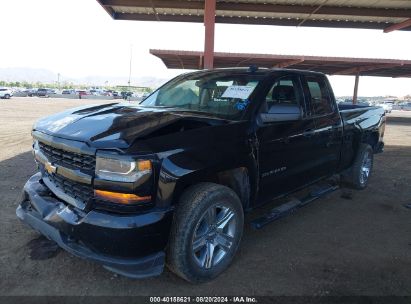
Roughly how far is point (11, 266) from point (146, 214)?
1.61 m

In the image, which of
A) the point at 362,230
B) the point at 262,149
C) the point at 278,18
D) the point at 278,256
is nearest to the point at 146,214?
the point at 262,149

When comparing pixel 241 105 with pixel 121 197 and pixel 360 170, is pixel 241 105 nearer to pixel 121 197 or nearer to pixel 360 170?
pixel 121 197

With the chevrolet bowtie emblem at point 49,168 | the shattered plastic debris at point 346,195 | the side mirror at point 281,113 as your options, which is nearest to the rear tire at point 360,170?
the shattered plastic debris at point 346,195

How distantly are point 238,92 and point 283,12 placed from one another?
325 inches

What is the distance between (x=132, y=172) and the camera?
2646mm

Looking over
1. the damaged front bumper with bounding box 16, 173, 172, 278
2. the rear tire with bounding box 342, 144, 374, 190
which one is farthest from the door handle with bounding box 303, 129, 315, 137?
the damaged front bumper with bounding box 16, 173, 172, 278

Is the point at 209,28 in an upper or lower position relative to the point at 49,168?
upper

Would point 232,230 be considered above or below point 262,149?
below

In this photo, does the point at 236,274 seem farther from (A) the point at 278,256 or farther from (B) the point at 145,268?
(B) the point at 145,268

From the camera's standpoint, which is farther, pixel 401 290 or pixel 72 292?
pixel 401 290

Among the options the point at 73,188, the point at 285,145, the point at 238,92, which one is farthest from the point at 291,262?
the point at 73,188

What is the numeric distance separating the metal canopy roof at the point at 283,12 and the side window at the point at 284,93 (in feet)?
23.1

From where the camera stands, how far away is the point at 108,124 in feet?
9.90

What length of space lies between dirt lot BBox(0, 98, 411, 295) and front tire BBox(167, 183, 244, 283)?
0.60ft
